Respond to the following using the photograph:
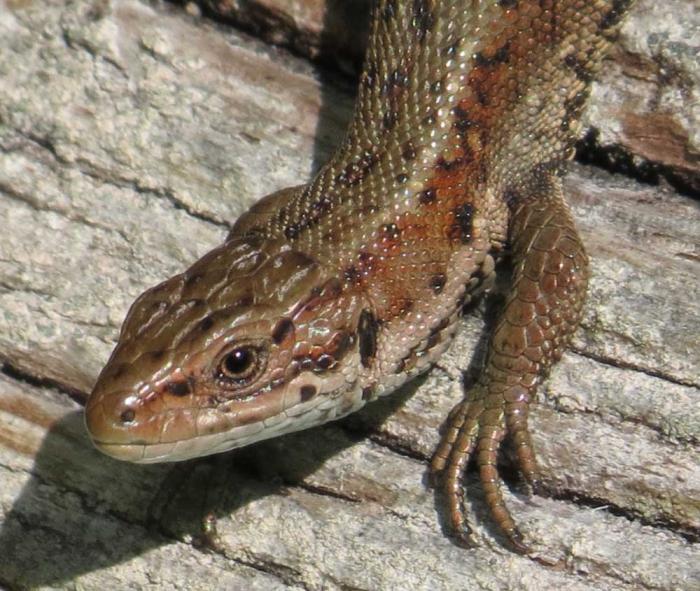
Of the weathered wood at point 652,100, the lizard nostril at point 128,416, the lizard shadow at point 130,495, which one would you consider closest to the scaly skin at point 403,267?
the lizard nostril at point 128,416

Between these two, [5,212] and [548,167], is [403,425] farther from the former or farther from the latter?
[5,212]

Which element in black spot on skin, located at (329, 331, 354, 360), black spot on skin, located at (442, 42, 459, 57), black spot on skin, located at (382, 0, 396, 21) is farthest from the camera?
black spot on skin, located at (382, 0, 396, 21)

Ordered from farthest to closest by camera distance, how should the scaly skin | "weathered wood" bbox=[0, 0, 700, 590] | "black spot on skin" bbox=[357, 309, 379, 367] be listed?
"weathered wood" bbox=[0, 0, 700, 590]
"black spot on skin" bbox=[357, 309, 379, 367]
the scaly skin

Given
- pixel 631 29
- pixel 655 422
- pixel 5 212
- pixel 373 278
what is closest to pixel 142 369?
pixel 373 278

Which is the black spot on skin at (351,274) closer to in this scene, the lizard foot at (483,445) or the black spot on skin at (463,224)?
the black spot on skin at (463,224)

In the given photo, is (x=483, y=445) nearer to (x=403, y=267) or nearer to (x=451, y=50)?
(x=403, y=267)

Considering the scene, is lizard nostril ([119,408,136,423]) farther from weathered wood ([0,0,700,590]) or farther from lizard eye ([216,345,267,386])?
weathered wood ([0,0,700,590])

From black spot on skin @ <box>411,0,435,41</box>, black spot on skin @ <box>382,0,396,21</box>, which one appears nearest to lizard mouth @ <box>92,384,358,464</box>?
black spot on skin @ <box>411,0,435,41</box>
